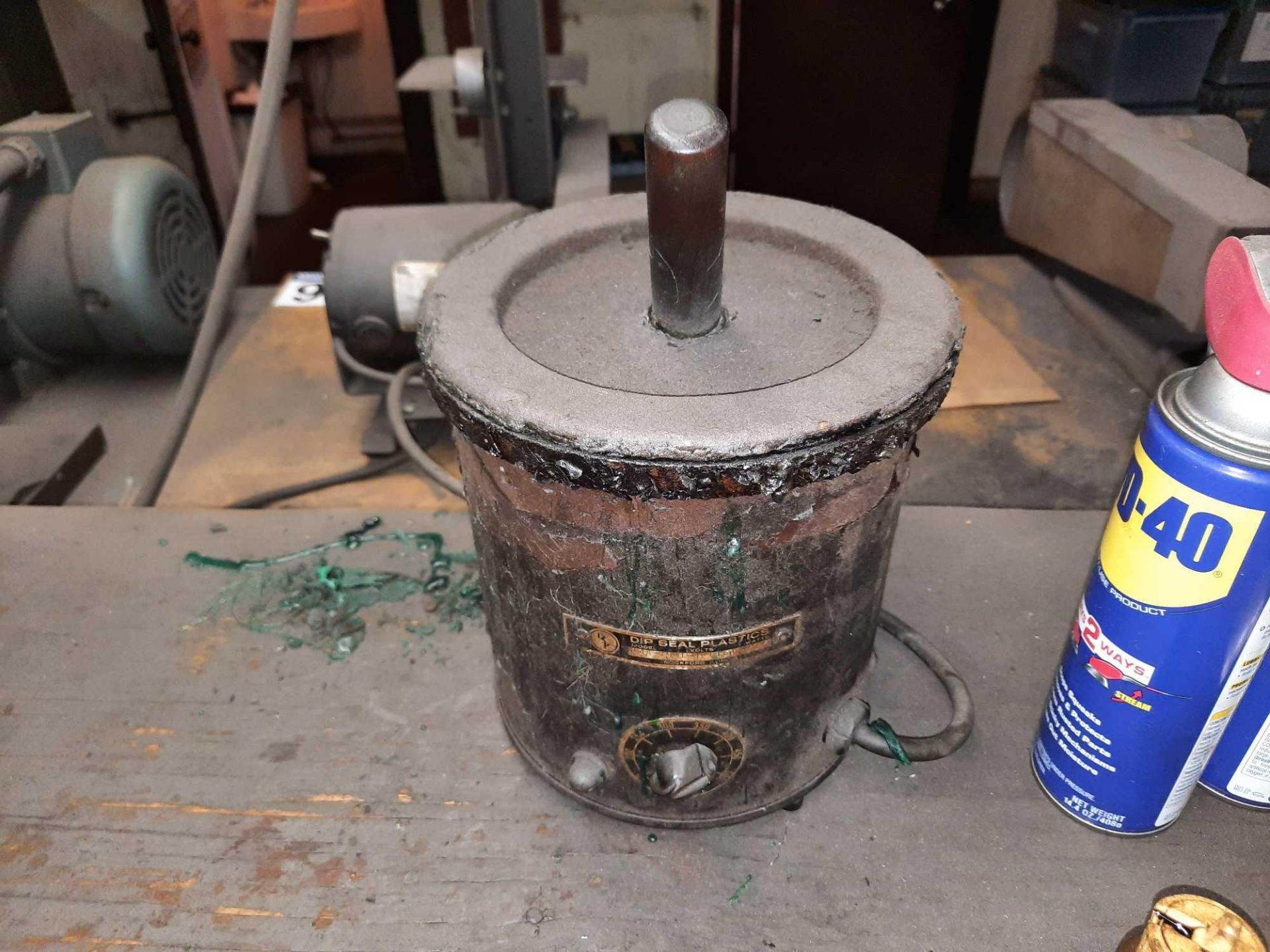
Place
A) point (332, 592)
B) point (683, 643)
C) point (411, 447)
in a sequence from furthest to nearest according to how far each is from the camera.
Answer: point (411, 447) < point (332, 592) < point (683, 643)

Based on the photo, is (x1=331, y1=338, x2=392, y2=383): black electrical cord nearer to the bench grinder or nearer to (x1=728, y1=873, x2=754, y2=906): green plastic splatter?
the bench grinder

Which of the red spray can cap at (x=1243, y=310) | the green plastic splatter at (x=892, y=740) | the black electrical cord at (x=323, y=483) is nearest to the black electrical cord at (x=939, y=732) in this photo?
the green plastic splatter at (x=892, y=740)

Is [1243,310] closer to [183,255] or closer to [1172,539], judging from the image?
[1172,539]

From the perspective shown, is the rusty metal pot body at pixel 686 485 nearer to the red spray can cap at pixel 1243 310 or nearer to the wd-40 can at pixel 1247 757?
the red spray can cap at pixel 1243 310

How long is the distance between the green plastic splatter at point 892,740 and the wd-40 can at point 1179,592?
15 centimetres

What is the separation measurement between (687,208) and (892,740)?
1.91ft

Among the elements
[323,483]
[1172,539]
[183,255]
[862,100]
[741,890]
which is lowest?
[323,483]

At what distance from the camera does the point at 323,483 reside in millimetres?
1706

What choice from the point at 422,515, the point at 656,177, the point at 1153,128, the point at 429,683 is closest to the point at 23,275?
the point at 422,515

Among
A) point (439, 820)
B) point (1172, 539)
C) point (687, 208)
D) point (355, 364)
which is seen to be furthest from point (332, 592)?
point (1172, 539)

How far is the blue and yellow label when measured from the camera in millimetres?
664

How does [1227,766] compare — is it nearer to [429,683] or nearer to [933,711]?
[933,711]

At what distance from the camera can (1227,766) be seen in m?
0.89

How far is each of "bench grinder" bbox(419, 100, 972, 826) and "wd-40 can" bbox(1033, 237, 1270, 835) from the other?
158 millimetres
